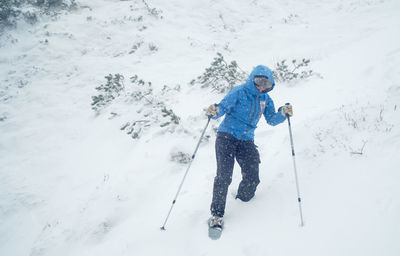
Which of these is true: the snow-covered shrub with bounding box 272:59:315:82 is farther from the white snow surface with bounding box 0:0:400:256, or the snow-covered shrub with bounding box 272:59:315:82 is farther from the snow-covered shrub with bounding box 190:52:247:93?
the snow-covered shrub with bounding box 190:52:247:93

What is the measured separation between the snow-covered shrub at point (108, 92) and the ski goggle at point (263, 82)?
7.09m

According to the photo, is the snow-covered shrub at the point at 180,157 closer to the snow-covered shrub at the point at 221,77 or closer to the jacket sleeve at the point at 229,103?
the jacket sleeve at the point at 229,103

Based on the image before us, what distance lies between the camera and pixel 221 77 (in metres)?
9.27

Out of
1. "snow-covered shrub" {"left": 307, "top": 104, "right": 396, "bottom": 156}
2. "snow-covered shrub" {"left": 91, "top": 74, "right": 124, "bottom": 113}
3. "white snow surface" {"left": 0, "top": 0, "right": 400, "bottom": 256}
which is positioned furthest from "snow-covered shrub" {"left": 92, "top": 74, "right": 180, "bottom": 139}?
"snow-covered shrub" {"left": 307, "top": 104, "right": 396, "bottom": 156}

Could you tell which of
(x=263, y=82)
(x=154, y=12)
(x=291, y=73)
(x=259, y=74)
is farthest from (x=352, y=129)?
(x=154, y=12)

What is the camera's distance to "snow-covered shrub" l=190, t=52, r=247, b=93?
8.77 metres

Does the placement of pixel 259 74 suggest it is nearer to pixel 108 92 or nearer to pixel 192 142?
pixel 192 142

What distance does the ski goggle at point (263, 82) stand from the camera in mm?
3926

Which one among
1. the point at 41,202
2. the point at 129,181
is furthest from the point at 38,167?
the point at 129,181

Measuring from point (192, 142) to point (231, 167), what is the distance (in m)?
2.67

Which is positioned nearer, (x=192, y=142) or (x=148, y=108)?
(x=192, y=142)

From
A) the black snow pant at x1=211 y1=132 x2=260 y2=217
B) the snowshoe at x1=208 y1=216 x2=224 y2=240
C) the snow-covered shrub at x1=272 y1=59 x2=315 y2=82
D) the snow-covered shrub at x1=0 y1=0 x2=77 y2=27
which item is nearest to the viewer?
the snowshoe at x1=208 y1=216 x2=224 y2=240

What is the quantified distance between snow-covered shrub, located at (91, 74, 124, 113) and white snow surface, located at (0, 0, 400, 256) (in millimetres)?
521

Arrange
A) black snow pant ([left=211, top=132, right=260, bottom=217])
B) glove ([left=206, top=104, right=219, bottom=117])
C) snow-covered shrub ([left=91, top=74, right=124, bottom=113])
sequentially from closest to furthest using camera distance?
1. black snow pant ([left=211, top=132, right=260, bottom=217])
2. glove ([left=206, top=104, right=219, bottom=117])
3. snow-covered shrub ([left=91, top=74, right=124, bottom=113])
